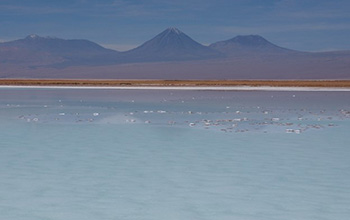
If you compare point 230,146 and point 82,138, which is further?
point 82,138

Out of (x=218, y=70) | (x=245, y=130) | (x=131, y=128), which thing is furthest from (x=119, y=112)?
(x=218, y=70)

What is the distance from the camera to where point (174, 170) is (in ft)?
41.0

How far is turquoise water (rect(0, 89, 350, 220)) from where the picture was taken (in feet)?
30.6

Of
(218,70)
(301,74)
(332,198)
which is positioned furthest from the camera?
(218,70)

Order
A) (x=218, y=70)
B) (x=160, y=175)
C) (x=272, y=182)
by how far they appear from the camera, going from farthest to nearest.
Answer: (x=218, y=70) → (x=160, y=175) → (x=272, y=182)

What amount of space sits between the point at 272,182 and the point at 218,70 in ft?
521

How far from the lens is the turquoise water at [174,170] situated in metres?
9.33

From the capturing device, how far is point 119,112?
28.6 m

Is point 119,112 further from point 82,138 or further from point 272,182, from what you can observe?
point 272,182

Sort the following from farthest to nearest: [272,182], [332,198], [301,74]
Result: [301,74] → [272,182] → [332,198]

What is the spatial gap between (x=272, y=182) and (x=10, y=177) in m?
4.90

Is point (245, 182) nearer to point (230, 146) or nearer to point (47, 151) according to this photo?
point (230, 146)

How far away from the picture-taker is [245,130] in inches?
779

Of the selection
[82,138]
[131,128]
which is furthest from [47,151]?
[131,128]
